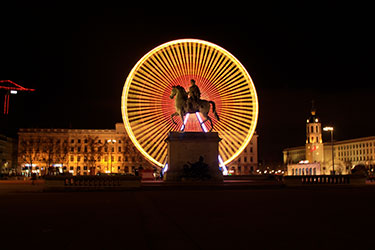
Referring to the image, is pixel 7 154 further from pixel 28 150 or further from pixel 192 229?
pixel 192 229

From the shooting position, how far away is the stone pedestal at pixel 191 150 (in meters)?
39.5

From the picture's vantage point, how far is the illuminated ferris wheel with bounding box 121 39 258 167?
42.4m

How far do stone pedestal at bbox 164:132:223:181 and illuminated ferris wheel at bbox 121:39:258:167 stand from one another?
2.19m

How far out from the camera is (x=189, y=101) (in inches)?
1567

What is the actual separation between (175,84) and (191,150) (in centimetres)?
670

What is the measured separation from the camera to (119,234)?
10.2m

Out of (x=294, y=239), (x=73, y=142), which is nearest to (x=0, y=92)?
(x=73, y=142)

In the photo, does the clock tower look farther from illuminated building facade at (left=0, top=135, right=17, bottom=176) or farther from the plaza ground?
the plaza ground

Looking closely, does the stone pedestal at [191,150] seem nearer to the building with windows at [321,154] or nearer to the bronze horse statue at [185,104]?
the bronze horse statue at [185,104]

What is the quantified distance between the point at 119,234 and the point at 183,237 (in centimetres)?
151

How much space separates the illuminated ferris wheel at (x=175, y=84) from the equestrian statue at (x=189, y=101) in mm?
1254

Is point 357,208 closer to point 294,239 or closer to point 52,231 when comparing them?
point 294,239

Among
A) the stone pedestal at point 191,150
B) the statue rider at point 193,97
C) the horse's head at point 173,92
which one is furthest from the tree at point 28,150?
the statue rider at point 193,97

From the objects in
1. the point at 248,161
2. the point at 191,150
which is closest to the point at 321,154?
the point at 248,161
